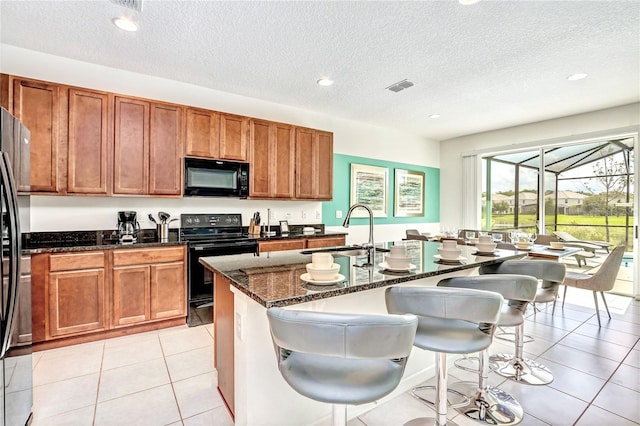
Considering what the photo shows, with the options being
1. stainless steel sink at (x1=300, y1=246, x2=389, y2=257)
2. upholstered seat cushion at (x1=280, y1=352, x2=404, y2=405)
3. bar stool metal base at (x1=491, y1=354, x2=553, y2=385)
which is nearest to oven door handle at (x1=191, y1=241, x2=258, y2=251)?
stainless steel sink at (x1=300, y1=246, x2=389, y2=257)

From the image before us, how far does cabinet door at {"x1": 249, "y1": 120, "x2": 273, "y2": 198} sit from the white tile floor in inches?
68.1

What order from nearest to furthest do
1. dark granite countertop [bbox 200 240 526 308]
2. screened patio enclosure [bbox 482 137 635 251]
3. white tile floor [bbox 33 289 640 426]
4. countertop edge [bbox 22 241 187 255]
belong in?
dark granite countertop [bbox 200 240 526 308], white tile floor [bbox 33 289 640 426], countertop edge [bbox 22 241 187 255], screened patio enclosure [bbox 482 137 635 251]

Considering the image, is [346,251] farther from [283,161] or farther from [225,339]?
[283,161]

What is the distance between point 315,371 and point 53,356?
269 cm

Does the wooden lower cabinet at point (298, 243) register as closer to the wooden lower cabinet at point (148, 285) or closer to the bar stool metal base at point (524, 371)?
the wooden lower cabinet at point (148, 285)

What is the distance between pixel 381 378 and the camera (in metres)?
1.11

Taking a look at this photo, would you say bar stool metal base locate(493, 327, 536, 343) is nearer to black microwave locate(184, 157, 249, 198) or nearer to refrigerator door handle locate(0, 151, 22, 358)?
black microwave locate(184, 157, 249, 198)

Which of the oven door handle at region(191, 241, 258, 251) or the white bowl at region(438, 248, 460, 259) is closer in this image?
the white bowl at region(438, 248, 460, 259)

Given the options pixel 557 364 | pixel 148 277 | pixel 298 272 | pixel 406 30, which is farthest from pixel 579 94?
pixel 148 277

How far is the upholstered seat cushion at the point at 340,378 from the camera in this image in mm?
1056

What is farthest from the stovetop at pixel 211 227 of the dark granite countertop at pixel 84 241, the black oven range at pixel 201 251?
the dark granite countertop at pixel 84 241

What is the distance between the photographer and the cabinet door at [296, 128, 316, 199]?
4.23m

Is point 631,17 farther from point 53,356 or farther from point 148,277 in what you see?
point 53,356

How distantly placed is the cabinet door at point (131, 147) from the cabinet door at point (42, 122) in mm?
448
